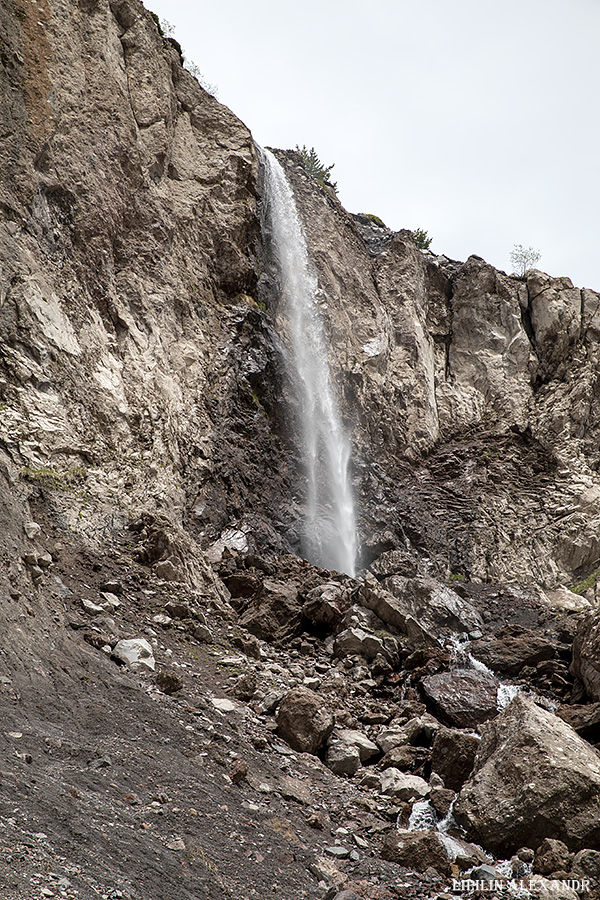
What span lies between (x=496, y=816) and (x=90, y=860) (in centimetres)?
452

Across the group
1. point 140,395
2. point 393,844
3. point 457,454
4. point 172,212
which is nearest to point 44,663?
point 393,844

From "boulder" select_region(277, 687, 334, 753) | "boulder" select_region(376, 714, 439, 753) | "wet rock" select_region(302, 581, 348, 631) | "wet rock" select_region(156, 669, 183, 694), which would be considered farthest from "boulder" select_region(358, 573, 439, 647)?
"wet rock" select_region(156, 669, 183, 694)

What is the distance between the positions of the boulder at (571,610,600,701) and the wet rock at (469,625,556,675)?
3.63 ft

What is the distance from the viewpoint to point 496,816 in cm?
649

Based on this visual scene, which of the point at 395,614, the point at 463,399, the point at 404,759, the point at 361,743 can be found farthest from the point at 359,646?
the point at 463,399

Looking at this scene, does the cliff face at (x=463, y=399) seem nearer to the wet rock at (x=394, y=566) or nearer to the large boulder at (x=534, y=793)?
the wet rock at (x=394, y=566)

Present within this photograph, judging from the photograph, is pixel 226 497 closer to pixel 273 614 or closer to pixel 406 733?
pixel 273 614

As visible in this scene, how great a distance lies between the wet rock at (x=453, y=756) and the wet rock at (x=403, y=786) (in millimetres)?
323

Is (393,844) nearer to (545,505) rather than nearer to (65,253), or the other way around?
(65,253)

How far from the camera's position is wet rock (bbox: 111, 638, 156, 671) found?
26.2 ft

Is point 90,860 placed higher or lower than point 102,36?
lower

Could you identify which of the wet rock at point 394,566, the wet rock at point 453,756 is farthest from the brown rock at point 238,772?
the wet rock at point 394,566

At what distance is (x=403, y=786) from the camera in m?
7.46

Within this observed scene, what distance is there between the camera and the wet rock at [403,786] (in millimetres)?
7359
